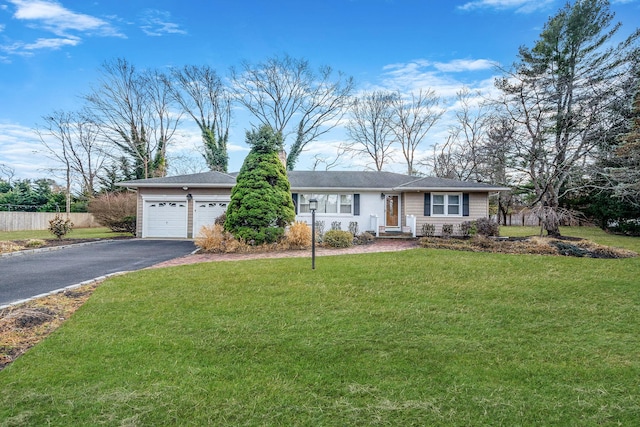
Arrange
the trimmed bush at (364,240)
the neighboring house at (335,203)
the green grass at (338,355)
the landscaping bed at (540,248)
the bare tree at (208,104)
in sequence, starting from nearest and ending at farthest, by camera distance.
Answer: the green grass at (338,355) → the landscaping bed at (540,248) → the trimmed bush at (364,240) → the neighboring house at (335,203) → the bare tree at (208,104)

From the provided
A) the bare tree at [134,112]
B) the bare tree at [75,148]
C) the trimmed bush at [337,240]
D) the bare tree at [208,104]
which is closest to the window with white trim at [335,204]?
the trimmed bush at [337,240]

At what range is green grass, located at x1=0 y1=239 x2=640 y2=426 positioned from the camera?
9.14 feet

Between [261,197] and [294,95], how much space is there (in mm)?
21199

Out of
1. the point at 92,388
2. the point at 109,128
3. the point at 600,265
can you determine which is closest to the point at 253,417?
the point at 92,388

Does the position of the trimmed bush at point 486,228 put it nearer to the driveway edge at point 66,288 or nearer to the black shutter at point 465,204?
the black shutter at point 465,204

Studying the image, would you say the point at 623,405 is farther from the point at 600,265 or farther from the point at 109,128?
the point at 109,128

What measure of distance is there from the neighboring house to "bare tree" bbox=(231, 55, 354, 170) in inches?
548

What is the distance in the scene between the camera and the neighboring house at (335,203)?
16062mm

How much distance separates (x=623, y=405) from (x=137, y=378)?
450cm

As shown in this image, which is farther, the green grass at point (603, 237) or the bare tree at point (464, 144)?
the bare tree at point (464, 144)

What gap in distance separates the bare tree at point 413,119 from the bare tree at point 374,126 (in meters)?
0.61

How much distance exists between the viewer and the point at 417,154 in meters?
31.4

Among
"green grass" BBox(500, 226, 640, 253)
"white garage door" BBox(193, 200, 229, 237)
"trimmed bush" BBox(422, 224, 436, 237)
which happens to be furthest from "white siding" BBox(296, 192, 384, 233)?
"green grass" BBox(500, 226, 640, 253)

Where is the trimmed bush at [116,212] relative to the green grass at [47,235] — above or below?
above
